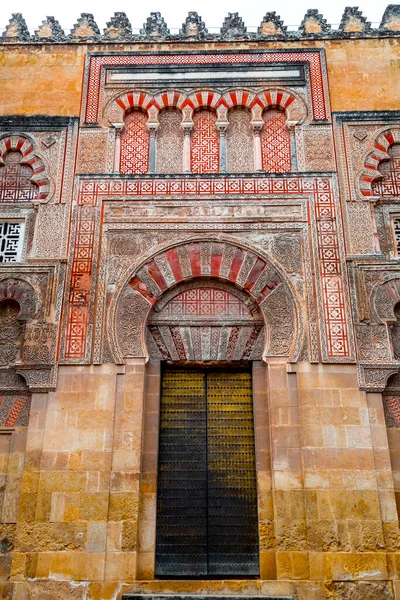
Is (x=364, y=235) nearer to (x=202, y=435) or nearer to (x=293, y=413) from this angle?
(x=293, y=413)

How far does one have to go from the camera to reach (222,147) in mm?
8672

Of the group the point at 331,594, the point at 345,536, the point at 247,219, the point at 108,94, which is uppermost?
the point at 108,94

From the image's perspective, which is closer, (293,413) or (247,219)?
(293,413)

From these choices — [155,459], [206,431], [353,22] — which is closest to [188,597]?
[155,459]

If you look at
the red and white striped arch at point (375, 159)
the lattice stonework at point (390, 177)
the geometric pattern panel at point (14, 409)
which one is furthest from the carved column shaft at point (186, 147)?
the geometric pattern panel at point (14, 409)

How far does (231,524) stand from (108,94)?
246 inches

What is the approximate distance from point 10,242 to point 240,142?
11.7 ft

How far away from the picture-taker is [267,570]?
6.68m

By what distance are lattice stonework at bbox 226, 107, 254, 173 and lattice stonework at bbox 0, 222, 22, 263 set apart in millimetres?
3068

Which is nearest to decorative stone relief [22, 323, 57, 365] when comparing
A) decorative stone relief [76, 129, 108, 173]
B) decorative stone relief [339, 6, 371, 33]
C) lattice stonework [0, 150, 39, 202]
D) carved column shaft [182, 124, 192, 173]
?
lattice stonework [0, 150, 39, 202]

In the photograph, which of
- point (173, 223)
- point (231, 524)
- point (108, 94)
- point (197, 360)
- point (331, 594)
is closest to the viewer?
point (331, 594)

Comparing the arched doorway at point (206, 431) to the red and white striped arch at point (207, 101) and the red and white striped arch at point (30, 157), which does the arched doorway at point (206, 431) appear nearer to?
the red and white striped arch at point (30, 157)

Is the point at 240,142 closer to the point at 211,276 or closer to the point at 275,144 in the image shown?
the point at 275,144

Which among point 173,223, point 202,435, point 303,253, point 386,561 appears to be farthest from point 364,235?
point 386,561
